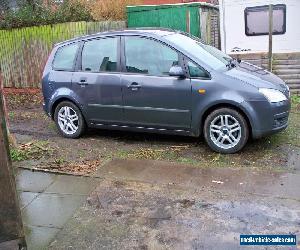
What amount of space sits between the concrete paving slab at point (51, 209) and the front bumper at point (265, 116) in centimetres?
264

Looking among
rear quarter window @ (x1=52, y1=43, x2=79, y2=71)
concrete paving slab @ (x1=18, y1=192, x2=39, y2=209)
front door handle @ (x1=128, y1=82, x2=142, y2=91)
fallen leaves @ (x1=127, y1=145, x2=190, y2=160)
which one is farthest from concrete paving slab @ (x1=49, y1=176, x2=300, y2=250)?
rear quarter window @ (x1=52, y1=43, x2=79, y2=71)

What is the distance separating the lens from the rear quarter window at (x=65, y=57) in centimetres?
746

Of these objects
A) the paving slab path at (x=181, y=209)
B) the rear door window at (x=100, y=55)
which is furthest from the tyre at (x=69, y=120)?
the paving slab path at (x=181, y=209)

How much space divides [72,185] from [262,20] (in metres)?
Result: 10.4

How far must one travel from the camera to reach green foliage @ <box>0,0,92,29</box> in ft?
40.3

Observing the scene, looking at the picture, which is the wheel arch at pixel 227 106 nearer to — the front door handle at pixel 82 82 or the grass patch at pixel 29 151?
the front door handle at pixel 82 82

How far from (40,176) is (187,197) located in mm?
2135

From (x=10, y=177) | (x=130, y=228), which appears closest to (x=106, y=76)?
(x=130, y=228)

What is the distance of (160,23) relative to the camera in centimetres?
1294

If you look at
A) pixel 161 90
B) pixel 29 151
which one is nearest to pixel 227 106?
pixel 161 90

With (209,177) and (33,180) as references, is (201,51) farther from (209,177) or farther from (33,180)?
(33,180)

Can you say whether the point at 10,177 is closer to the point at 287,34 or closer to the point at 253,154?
the point at 253,154

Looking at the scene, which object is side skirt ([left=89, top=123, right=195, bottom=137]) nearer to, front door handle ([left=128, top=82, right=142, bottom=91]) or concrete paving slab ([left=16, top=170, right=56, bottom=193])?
front door handle ([left=128, top=82, right=142, bottom=91])

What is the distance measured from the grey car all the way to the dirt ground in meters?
0.26
